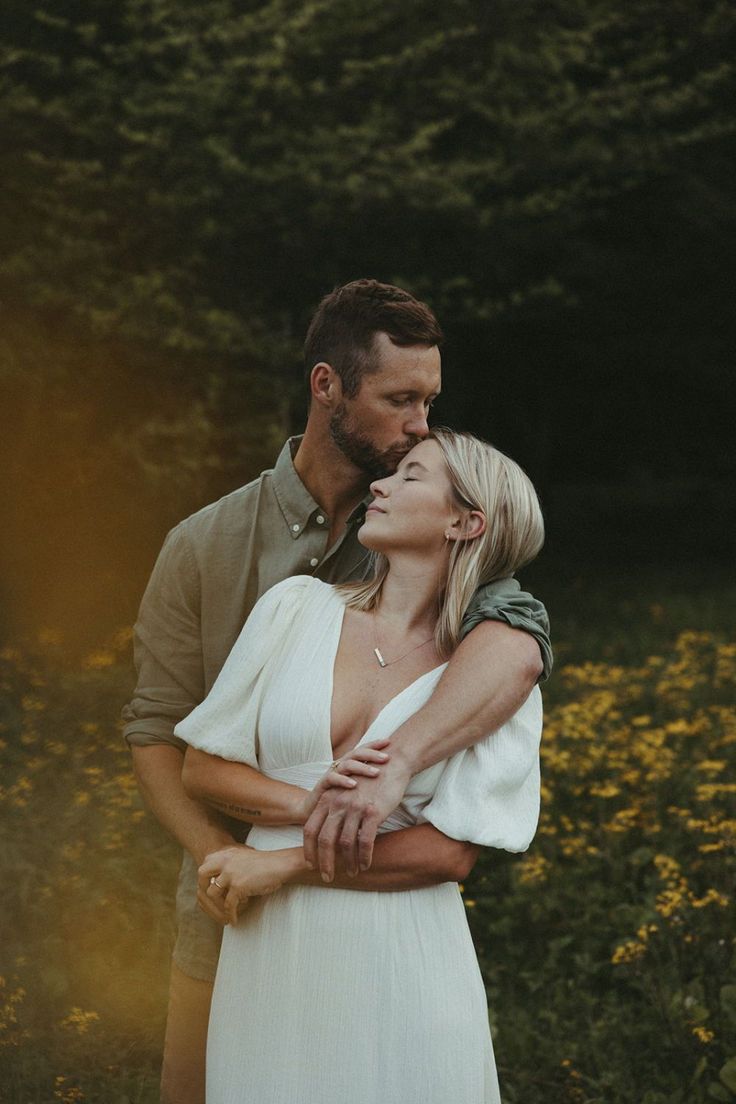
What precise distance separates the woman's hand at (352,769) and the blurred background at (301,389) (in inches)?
62.0

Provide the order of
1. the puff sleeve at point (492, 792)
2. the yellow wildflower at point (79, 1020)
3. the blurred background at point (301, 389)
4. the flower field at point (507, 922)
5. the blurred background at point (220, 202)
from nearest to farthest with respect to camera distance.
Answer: the puff sleeve at point (492, 792), the yellow wildflower at point (79, 1020), the flower field at point (507, 922), the blurred background at point (301, 389), the blurred background at point (220, 202)

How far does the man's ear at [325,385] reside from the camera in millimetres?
2742

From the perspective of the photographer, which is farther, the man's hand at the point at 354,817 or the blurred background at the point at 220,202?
the blurred background at the point at 220,202

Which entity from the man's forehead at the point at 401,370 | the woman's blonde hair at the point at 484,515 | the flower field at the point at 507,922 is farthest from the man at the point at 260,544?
the flower field at the point at 507,922

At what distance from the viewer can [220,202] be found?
860 cm

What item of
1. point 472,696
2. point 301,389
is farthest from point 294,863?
point 301,389

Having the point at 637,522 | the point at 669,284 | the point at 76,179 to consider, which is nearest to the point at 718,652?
the point at 76,179

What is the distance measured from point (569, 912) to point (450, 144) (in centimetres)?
781

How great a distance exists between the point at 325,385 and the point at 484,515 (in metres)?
0.58

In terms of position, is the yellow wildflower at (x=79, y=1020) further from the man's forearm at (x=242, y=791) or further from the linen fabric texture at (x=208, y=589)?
the man's forearm at (x=242, y=791)

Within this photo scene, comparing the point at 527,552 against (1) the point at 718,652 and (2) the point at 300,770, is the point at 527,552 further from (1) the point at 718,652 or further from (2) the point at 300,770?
(1) the point at 718,652

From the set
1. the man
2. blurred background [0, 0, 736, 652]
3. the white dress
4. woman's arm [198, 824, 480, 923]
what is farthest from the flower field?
blurred background [0, 0, 736, 652]

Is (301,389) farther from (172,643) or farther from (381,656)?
(381,656)

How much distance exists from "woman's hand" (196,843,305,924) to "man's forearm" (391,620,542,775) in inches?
11.1
